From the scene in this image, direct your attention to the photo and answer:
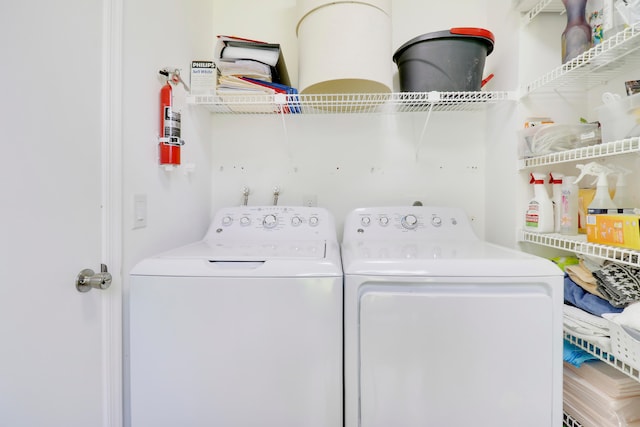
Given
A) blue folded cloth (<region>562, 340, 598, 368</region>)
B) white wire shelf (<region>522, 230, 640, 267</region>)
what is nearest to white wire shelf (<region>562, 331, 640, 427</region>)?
blue folded cloth (<region>562, 340, 598, 368</region>)

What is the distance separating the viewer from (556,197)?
1.30 metres

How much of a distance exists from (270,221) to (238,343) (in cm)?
65

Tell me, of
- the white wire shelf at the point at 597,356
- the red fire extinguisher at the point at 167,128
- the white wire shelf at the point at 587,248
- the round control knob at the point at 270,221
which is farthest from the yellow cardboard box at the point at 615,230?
the red fire extinguisher at the point at 167,128

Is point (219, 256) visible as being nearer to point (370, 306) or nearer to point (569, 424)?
point (370, 306)

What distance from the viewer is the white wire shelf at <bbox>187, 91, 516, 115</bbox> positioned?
1.42m

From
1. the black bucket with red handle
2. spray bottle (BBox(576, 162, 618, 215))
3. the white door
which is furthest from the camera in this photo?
the black bucket with red handle

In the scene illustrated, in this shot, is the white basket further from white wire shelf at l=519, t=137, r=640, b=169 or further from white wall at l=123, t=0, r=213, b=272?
white wall at l=123, t=0, r=213, b=272

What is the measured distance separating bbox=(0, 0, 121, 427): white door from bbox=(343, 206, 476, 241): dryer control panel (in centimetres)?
103

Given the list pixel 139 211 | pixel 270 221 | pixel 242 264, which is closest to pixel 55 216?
pixel 139 211

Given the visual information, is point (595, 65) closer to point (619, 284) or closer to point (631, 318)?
point (619, 284)

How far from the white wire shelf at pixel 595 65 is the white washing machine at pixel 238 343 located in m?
1.17

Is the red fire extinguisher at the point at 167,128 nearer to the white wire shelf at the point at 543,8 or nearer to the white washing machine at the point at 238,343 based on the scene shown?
the white washing machine at the point at 238,343

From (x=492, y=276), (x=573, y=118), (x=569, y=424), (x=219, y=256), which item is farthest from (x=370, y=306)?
(x=573, y=118)

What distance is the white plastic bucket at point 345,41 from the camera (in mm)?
1197
